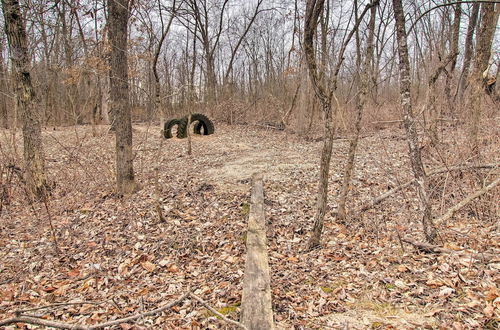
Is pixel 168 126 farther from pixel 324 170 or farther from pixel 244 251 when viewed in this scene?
pixel 324 170

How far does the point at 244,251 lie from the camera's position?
13.8 feet

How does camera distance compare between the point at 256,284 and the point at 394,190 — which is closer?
the point at 256,284

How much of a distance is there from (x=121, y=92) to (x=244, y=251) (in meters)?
4.15

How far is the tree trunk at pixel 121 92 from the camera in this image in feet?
20.2

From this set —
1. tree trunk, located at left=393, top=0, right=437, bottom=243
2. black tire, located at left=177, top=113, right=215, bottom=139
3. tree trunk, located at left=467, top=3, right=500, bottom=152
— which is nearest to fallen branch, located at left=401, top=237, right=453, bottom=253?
tree trunk, located at left=393, top=0, right=437, bottom=243

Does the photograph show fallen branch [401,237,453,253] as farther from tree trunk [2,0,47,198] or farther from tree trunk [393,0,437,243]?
tree trunk [2,0,47,198]

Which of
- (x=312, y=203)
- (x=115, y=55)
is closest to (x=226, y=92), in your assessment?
(x=115, y=55)

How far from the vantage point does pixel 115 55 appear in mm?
6148

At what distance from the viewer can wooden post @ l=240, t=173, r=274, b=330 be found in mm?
2520

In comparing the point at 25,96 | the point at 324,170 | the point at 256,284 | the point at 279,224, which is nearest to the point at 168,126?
the point at 25,96

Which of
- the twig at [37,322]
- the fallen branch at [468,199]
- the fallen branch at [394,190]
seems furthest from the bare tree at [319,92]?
the twig at [37,322]

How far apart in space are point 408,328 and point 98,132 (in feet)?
49.4

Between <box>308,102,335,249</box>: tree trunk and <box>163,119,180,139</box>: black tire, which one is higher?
<box>163,119,180,139</box>: black tire

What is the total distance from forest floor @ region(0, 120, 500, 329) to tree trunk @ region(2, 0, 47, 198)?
0.42 metres
